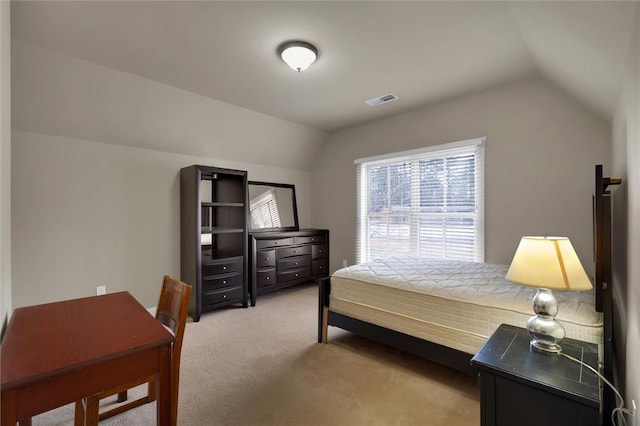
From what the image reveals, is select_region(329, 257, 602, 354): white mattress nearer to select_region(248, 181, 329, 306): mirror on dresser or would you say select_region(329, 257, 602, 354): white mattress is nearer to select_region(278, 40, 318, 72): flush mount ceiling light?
select_region(248, 181, 329, 306): mirror on dresser

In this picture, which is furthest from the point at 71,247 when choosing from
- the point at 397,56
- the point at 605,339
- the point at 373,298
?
the point at 605,339

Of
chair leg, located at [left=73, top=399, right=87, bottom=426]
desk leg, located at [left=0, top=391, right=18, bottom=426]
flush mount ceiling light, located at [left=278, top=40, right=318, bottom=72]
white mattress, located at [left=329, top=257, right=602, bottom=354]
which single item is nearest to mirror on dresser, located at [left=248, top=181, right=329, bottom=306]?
white mattress, located at [left=329, top=257, right=602, bottom=354]

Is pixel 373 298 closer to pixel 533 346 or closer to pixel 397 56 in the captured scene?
pixel 533 346

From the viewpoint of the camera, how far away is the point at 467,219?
12.1ft

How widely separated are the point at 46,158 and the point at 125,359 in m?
2.78

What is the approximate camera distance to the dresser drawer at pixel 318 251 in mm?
4812

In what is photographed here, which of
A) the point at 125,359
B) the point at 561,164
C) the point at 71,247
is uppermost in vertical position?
the point at 561,164

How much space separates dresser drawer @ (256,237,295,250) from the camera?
4123mm

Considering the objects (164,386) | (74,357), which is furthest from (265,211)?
(74,357)

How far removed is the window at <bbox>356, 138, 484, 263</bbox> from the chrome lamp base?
221cm

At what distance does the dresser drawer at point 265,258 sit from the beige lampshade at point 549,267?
3.16 meters

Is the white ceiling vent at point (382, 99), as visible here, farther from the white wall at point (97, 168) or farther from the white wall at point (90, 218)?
the white wall at point (90, 218)

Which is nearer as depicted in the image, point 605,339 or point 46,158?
point 605,339

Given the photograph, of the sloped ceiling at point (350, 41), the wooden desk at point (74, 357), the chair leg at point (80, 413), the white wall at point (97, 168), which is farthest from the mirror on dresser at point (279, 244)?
the wooden desk at point (74, 357)
